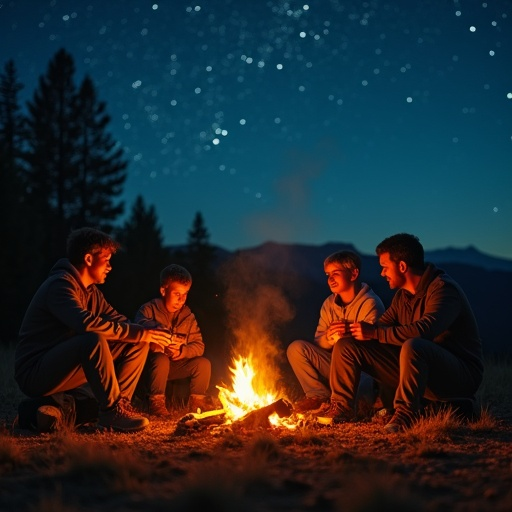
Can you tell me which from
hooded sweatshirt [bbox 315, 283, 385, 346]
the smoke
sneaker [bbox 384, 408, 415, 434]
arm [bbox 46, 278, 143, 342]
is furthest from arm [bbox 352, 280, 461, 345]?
arm [bbox 46, 278, 143, 342]

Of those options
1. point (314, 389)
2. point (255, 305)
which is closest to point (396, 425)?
point (314, 389)

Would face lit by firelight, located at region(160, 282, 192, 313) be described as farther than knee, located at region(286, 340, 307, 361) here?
Yes

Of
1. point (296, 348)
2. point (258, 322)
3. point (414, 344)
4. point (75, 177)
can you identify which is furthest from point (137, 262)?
point (414, 344)

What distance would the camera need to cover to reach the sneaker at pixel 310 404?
246 inches

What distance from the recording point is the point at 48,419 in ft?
17.6

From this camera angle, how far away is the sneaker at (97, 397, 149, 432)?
211 inches

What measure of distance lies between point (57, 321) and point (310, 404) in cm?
256

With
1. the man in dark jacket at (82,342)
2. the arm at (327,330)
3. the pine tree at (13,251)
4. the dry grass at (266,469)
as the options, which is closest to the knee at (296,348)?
the arm at (327,330)

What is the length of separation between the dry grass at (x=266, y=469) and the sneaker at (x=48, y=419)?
134 mm

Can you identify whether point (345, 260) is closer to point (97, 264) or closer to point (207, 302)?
point (97, 264)

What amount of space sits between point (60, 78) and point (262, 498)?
35.1 m

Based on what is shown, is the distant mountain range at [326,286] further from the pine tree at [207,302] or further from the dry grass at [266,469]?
the dry grass at [266,469]

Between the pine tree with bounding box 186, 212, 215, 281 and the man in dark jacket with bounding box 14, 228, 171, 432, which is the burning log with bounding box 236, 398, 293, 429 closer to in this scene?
the man in dark jacket with bounding box 14, 228, 171, 432

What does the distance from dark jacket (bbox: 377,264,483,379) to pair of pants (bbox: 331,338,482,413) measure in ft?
0.36
